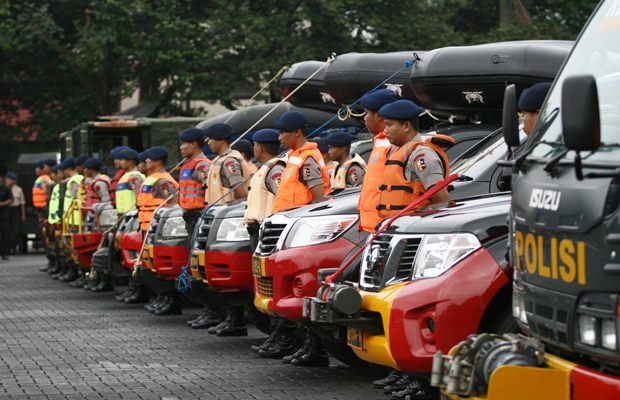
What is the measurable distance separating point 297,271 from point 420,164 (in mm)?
1766

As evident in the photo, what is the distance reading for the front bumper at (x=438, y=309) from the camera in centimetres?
859

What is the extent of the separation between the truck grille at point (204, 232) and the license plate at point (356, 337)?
17.7 ft

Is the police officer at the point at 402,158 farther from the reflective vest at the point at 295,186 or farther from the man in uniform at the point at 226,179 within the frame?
the man in uniform at the point at 226,179

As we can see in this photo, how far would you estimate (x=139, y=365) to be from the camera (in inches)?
527

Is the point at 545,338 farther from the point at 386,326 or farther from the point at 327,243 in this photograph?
the point at 327,243

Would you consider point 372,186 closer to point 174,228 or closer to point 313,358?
point 313,358

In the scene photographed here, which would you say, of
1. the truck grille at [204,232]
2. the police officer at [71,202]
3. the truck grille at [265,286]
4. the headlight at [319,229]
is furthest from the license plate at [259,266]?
the police officer at [71,202]

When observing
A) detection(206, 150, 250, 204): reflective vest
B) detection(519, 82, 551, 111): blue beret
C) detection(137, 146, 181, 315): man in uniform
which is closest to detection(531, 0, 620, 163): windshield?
detection(519, 82, 551, 111): blue beret

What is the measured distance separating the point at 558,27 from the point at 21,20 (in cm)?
1477

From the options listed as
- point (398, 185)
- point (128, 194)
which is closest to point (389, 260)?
point (398, 185)

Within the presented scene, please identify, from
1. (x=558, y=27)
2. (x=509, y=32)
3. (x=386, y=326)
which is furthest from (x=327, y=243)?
(x=558, y=27)

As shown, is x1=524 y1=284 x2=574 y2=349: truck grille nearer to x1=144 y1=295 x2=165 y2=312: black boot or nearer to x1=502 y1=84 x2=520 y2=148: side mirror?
x1=502 y1=84 x2=520 y2=148: side mirror

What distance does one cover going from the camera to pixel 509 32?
40.9m

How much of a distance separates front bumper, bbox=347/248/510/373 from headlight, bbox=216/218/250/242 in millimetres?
5833
